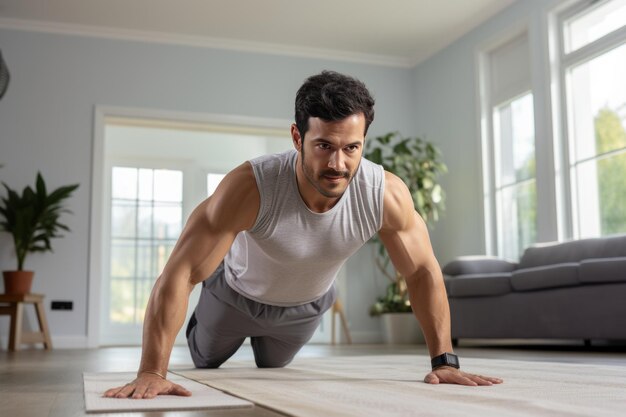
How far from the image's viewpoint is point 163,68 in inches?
257

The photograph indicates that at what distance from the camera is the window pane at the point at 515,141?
5688 millimetres

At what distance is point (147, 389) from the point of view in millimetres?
1534

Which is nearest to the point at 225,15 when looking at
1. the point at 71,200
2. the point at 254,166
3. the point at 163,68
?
the point at 163,68

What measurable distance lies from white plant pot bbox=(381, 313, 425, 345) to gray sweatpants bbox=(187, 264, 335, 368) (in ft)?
11.8

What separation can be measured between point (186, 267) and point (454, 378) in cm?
70

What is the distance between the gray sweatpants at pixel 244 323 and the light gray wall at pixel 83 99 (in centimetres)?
369

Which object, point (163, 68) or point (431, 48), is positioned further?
point (431, 48)

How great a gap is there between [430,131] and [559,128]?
1916mm

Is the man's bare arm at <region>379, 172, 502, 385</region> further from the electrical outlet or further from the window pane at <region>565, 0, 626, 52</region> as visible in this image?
the electrical outlet

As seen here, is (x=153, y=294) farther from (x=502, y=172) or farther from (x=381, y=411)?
(x=502, y=172)

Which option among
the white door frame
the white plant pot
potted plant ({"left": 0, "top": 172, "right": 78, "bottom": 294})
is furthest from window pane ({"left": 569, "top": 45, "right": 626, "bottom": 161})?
potted plant ({"left": 0, "top": 172, "right": 78, "bottom": 294})

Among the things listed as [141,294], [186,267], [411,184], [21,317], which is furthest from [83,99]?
[186,267]

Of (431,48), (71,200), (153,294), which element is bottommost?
(153,294)

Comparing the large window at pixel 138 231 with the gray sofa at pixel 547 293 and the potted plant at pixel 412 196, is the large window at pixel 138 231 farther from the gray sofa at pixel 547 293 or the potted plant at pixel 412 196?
the gray sofa at pixel 547 293
